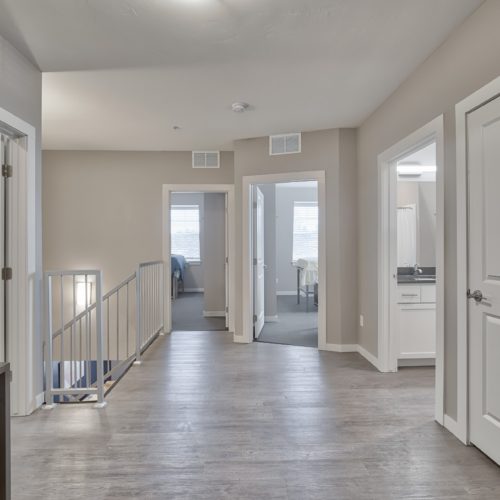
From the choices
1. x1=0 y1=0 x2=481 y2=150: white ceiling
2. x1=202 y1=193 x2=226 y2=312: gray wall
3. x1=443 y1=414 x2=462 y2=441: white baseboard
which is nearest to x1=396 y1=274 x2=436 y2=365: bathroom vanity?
x1=443 y1=414 x2=462 y2=441: white baseboard

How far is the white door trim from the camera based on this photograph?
103 inches

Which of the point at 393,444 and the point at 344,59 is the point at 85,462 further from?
the point at 344,59

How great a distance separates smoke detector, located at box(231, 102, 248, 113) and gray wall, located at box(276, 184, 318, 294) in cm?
526

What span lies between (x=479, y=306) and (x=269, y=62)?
2085 millimetres

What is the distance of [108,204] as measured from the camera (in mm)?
5168

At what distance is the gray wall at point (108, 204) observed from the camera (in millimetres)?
5125

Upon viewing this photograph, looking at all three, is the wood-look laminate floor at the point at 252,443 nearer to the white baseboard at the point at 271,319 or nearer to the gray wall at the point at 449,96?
the gray wall at the point at 449,96

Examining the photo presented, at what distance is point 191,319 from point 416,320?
147 inches

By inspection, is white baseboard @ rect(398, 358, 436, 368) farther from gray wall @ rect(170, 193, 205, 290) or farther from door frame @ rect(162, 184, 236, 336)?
gray wall @ rect(170, 193, 205, 290)

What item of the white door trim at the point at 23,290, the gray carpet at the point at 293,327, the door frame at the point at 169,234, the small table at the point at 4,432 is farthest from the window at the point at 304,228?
the small table at the point at 4,432

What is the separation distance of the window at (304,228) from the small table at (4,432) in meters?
7.76

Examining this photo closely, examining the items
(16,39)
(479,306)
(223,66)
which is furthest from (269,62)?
(479,306)

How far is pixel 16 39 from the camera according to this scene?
7.76 ft

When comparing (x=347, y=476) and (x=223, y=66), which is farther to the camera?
(x=223, y=66)
